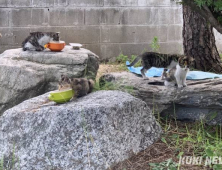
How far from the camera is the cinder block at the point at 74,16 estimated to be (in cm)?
866

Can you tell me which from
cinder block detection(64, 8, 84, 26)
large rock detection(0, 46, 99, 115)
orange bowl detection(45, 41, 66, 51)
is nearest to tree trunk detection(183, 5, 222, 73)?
large rock detection(0, 46, 99, 115)

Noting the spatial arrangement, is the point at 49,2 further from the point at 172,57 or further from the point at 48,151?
the point at 48,151

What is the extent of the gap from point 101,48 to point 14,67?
376cm

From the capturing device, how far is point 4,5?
851 cm

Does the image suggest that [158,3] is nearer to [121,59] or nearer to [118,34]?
[118,34]

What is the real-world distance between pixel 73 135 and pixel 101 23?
5.94m

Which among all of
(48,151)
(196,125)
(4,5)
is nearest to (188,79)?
(196,125)

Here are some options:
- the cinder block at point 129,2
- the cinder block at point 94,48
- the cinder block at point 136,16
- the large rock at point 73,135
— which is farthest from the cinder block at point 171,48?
the large rock at point 73,135

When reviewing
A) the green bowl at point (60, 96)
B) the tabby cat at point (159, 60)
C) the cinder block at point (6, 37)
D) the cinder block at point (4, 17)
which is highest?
the cinder block at point (4, 17)

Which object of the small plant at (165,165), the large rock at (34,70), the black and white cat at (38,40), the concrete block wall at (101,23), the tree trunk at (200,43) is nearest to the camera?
the small plant at (165,165)

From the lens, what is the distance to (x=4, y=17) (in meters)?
8.55

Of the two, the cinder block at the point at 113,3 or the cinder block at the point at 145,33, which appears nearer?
the cinder block at the point at 113,3

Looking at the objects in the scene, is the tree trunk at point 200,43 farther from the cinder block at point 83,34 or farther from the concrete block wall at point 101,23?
the cinder block at point 83,34

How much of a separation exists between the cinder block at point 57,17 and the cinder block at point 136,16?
5.27 ft
